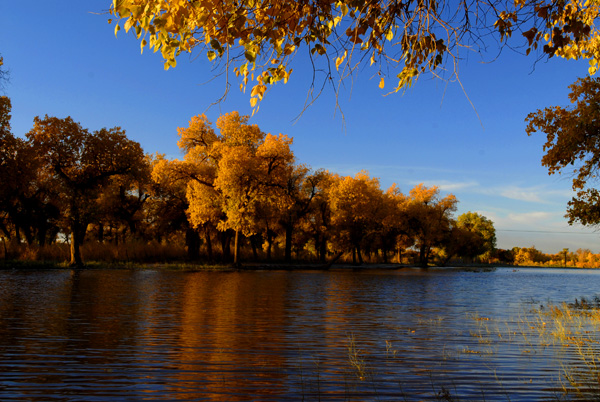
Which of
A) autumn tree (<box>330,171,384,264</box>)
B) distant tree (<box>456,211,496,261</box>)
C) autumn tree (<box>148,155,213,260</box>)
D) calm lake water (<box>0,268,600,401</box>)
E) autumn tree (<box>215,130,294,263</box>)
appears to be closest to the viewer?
calm lake water (<box>0,268,600,401</box>)

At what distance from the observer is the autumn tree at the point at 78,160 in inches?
1545

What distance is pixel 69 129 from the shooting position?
3959 cm

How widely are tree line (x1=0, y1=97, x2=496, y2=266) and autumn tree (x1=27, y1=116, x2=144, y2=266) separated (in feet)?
0.28

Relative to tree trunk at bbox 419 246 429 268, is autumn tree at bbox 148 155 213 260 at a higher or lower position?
higher

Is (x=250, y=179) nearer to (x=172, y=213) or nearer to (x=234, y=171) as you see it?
(x=234, y=171)

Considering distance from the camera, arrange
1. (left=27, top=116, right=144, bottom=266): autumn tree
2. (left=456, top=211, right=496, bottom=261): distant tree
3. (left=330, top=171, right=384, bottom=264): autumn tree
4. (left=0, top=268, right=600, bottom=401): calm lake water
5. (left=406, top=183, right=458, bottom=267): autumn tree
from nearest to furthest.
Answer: (left=0, top=268, right=600, bottom=401): calm lake water → (left=27, top=116, right=144, bottom=266): autumn tree → (left=330, top=171, right=384, bottom=264): autumn tree → (left=406, top=183, right=458, bottom=267): autumn tree → (left=456, top=211, right=496, bottom=261): distant tree

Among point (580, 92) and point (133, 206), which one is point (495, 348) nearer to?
point (580, 92)

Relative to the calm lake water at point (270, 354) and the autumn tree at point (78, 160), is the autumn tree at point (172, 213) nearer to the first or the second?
the autumn tree at point (78, 160)

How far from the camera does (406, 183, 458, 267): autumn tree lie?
7956 cm

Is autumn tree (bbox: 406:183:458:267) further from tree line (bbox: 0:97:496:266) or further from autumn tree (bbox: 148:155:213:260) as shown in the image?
autumn tree (bbox: 148:155:213:260)

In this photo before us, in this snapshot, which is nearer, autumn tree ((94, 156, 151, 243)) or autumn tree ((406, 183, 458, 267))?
autumn tree ((94, 156, 151, 243))

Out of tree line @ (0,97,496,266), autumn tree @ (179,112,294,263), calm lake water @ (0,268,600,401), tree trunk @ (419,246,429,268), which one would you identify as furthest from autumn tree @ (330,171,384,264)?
calm lake water @ (0,268,600,401)

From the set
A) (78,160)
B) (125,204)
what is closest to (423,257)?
(125,204)

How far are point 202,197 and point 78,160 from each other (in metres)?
13.5
